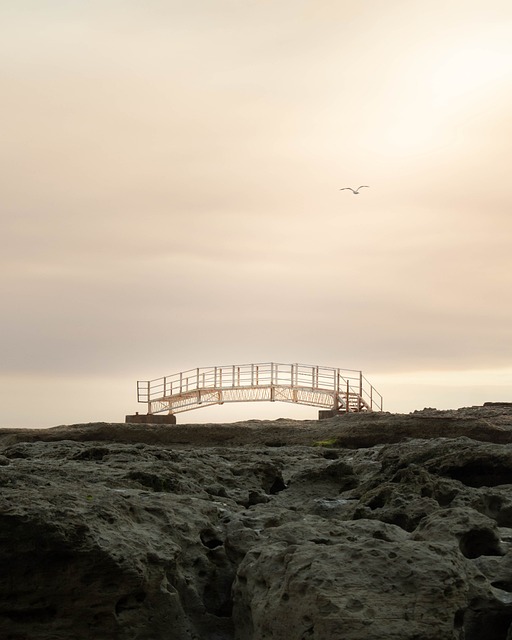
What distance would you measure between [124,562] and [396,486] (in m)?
2.86

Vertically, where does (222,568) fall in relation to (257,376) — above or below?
below

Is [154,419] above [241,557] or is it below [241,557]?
above

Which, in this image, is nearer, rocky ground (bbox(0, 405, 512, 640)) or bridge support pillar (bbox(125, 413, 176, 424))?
rocky ground (bbox(0, 405, 512, 640))

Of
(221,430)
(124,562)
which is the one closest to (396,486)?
(124,562)

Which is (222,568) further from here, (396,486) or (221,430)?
(221,430)

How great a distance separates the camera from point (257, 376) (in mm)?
33969

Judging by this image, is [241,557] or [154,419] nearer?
[241,557]

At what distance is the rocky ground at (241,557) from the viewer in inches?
231

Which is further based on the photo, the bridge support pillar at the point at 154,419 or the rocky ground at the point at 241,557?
the bridge support pillar at the point at 154,419

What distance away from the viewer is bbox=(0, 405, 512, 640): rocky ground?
19.2 ft

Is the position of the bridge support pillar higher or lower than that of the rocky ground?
higher

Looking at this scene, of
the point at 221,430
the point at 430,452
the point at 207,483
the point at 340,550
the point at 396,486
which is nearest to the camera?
the point at 340,550

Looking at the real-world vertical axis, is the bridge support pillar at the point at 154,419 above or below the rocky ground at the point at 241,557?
above

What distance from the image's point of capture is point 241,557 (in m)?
7.18
